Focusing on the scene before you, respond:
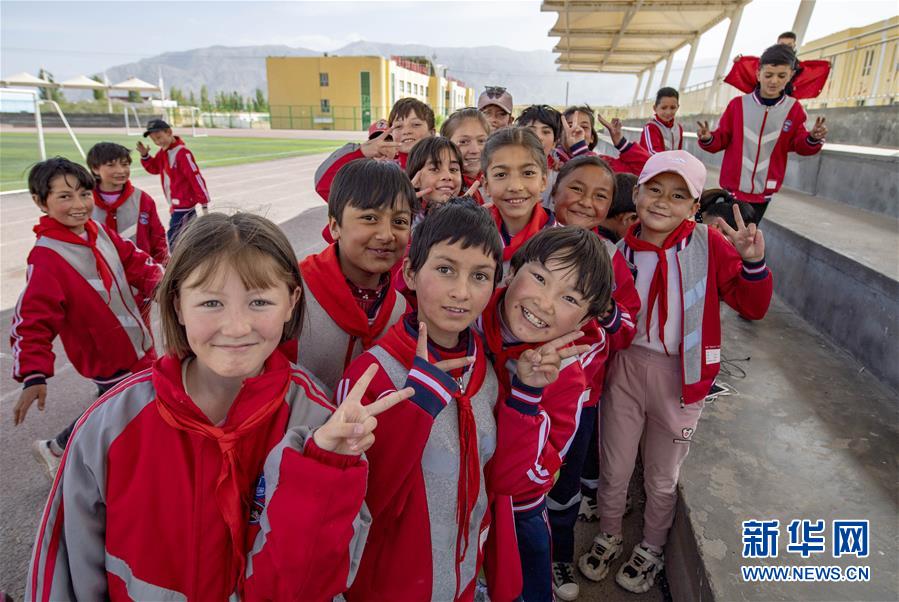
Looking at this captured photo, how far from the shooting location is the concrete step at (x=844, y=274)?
2.79 metres

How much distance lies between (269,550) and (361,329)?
0.70m

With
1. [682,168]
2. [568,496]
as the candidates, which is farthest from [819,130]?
[568,496]

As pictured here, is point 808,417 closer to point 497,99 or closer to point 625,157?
point 625,157

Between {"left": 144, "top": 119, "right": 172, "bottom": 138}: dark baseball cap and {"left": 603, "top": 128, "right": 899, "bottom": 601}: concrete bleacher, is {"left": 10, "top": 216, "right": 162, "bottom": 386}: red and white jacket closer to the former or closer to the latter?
{"left": 603, "top": 128, "right": 899, "bottom": 601}: concrete bleacher

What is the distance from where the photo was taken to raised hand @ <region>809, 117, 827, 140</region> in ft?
12.4

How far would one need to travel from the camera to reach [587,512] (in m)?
2.54

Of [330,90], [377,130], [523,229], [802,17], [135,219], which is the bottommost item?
[135,219]

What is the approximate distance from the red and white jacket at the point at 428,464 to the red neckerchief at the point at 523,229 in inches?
27.8

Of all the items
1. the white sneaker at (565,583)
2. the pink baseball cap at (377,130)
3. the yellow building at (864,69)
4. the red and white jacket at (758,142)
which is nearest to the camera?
the white sneaker at (565,583)

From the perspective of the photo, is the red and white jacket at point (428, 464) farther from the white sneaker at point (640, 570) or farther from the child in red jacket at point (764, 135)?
the child in red jacket at point (764, 135)

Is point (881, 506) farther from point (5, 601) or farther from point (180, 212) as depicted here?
point (180, 212)

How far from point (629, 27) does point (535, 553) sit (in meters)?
20.1

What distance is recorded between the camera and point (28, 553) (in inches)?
84.0

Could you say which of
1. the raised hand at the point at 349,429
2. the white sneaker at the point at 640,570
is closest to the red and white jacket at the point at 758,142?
the white sneaker at the point at 640,570
